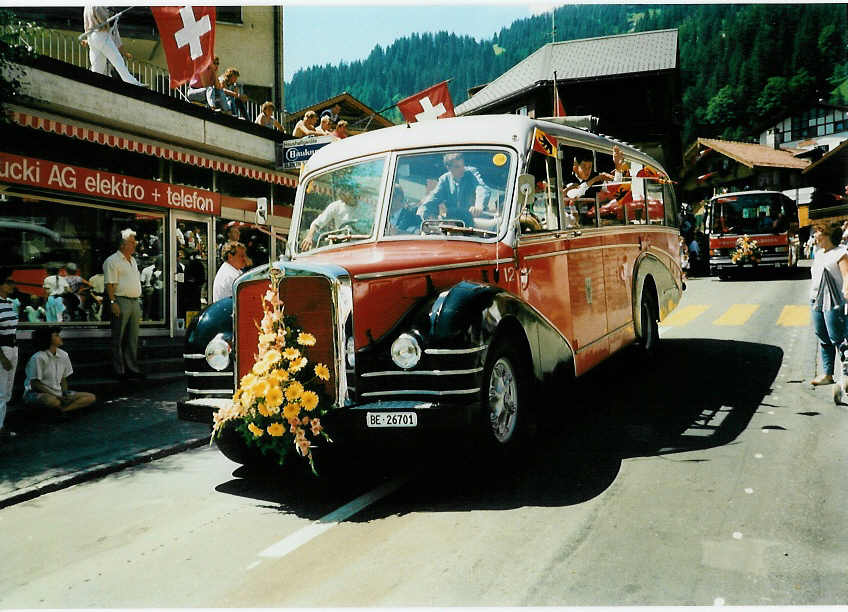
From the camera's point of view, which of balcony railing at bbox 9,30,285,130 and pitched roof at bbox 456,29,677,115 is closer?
balcony railing at bbox 9,30,285,130

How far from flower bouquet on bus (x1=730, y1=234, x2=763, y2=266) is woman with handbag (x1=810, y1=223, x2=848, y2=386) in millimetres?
16821

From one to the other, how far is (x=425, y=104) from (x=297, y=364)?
1025 cm

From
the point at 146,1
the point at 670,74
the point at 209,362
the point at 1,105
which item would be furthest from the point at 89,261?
the point at 670,74

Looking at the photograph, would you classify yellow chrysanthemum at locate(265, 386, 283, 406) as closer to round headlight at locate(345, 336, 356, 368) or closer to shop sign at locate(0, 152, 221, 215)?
round headlight at locate(345, 336, 356, 368)

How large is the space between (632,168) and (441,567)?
6.56 m

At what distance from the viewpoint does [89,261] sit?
12.3 meters

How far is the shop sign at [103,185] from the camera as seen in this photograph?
414 inches

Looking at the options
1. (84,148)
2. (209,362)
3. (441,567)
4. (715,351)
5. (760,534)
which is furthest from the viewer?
(84,148)

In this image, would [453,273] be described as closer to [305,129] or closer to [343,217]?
[343,217]

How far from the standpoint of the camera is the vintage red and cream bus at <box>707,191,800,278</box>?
24.1m

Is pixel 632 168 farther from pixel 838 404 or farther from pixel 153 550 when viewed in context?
pixel 153 550

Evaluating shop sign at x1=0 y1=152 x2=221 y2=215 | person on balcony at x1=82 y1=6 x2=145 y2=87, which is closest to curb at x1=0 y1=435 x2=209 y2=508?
shop sign at x1=0 y1=152 x2=221 y2=215

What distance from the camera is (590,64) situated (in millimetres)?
36531

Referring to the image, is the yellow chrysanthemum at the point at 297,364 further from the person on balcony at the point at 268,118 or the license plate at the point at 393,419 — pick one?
the person on balcony at the point at 268,118
